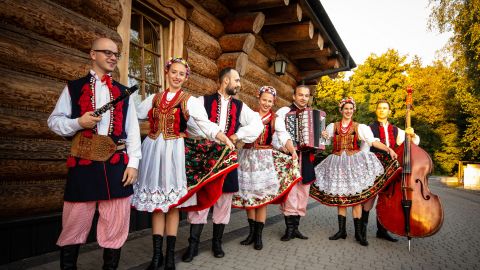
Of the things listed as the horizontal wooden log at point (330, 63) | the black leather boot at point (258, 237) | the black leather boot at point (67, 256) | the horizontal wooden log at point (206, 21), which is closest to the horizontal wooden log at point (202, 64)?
the horizontal wooden log at point (206, 21)

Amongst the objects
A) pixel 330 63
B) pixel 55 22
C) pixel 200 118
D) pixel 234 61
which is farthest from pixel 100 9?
pixel 330 63

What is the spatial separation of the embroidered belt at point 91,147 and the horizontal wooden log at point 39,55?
1.29m

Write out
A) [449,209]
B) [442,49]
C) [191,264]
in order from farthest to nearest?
[442,49]
[449,209]
[191,264]

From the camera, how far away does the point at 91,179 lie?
244cm

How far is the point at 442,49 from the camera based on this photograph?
15.3m

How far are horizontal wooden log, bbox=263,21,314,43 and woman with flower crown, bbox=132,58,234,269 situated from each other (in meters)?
4.49

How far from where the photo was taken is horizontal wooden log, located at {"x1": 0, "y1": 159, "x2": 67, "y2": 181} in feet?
10.2

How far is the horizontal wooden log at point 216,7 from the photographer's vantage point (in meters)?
5.70

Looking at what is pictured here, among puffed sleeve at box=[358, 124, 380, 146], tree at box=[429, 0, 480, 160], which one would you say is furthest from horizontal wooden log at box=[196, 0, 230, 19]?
tree at box=[429, 0, 480, 160]

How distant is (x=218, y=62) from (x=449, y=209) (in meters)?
7.01

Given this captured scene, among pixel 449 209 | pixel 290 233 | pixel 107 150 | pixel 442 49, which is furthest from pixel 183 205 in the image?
pixel 442 49

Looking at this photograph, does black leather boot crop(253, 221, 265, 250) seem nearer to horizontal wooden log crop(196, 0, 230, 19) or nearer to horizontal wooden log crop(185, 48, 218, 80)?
horizontal wooden log crop(185, 48, 218, 80)

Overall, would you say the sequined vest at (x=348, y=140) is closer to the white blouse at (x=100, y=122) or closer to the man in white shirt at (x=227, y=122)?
the man in white shirt at (x=227, y=122)

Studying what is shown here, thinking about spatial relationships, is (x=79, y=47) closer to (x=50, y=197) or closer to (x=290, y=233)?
(x=50, y=197)
